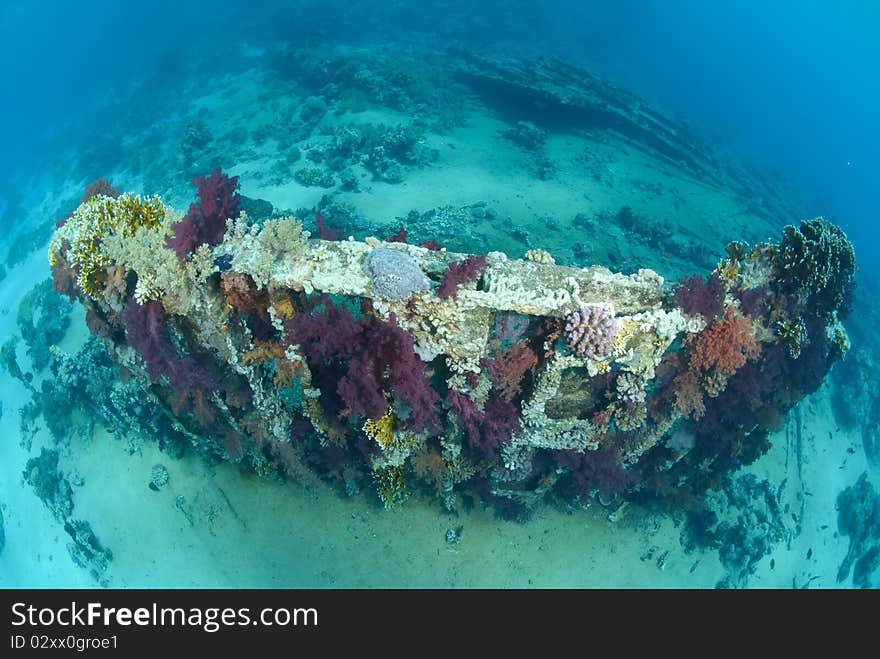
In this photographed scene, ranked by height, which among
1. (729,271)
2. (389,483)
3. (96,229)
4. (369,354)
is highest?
(96,229)

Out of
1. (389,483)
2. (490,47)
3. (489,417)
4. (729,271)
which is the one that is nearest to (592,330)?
(489,417)

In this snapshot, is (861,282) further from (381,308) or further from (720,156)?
(381,308)

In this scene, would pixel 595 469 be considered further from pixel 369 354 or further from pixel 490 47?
pixel 490 47

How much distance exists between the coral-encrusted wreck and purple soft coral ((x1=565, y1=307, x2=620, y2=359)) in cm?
3

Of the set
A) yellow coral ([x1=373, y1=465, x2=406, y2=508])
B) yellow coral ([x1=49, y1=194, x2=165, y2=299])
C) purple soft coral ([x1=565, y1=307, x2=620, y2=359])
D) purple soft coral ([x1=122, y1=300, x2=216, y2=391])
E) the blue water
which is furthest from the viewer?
the blue water

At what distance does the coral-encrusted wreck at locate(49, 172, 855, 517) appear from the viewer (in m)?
6.16

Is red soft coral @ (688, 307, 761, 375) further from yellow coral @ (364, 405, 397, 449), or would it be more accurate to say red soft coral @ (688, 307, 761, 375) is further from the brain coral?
yellow coral @ (364, 405, 397, 449)

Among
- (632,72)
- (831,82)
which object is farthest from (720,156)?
(831,82)

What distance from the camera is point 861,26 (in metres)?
114

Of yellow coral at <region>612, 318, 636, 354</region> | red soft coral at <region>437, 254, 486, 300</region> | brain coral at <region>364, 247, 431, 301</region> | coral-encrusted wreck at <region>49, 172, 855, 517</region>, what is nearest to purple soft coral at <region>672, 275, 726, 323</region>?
coral-encrusted wreck at <region>49, 172, 855, 517</region>

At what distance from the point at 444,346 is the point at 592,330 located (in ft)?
6.46

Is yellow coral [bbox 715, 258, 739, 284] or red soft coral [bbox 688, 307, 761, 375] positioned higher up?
yellow coral [bbox 715, 258, 739, 284]

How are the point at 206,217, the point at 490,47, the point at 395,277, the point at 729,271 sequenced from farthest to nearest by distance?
the point at 490,47
the point at 729,271
the point at 206,217
the point at 395,277

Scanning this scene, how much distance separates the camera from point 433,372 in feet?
24.3
